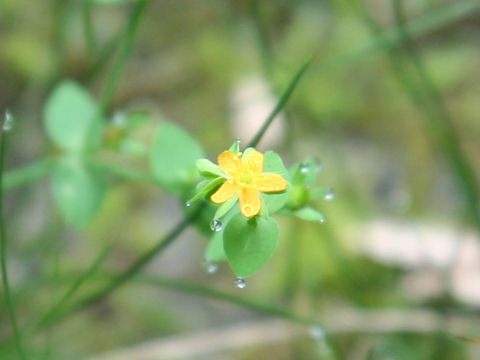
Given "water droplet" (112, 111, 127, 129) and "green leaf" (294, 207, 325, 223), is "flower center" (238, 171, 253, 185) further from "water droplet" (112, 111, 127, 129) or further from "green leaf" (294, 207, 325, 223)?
"water droplet" (112, 111, 127, 129)

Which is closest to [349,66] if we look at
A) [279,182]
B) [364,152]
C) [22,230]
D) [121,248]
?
[364,152]

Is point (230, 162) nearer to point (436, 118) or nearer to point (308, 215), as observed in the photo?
point (308, 215)

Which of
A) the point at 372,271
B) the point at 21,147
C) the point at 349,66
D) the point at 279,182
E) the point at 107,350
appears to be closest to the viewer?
the point at 279,182

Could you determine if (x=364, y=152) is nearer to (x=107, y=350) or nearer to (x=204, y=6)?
(x=204, y=6)

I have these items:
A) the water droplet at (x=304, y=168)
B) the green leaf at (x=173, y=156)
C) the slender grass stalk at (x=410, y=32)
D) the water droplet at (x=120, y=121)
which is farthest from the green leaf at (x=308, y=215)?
the slender grass stalk at (x=410, y=32)

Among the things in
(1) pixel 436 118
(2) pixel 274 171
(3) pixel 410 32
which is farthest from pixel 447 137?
(2) pixel 274 171

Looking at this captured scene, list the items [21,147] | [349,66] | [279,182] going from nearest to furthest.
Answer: [279,182]
[21,147]
[349,66]
